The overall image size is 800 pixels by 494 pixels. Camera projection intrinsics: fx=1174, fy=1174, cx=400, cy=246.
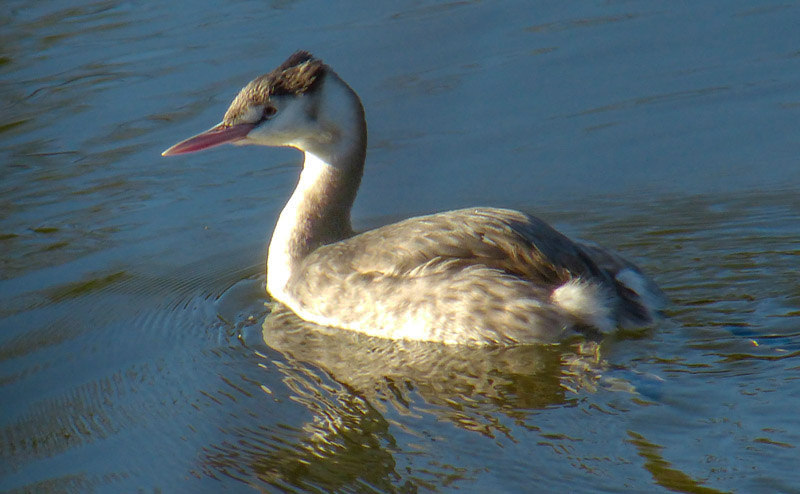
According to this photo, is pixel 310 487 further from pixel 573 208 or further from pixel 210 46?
pixel 210 46

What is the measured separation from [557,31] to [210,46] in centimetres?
296

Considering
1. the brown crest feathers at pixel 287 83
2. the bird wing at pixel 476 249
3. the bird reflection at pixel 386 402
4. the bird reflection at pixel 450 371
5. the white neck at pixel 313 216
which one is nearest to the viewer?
the bird reflection at pixel 386 402

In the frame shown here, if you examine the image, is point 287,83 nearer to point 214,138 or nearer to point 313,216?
point 214,138

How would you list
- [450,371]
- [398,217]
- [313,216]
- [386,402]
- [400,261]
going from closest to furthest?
[386,402] → [450,371] → [400,261] → [313,216] → [398,217]

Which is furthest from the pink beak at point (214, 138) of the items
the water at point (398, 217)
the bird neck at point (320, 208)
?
the water at point (398, 217)

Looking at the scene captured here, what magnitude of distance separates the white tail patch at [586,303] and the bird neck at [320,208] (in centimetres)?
→ 167

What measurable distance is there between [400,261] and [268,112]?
1.31m

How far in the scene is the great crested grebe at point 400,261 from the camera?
18.8ft

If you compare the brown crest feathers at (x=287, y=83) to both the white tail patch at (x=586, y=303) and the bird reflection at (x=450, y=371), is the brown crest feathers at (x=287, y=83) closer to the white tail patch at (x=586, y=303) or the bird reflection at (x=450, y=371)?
the bird reflection at (x=450, y=371)

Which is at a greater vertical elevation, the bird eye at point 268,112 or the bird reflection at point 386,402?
the bird eye at point 268,112

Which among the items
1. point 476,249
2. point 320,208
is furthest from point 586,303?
point 320,208

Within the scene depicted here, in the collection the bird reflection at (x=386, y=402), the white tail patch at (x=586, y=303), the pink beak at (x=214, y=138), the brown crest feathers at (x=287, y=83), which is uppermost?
the brown crest feathers at (x=287, y=83)

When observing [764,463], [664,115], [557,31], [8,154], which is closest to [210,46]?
[8,154]

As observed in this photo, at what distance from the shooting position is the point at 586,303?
222 inches
